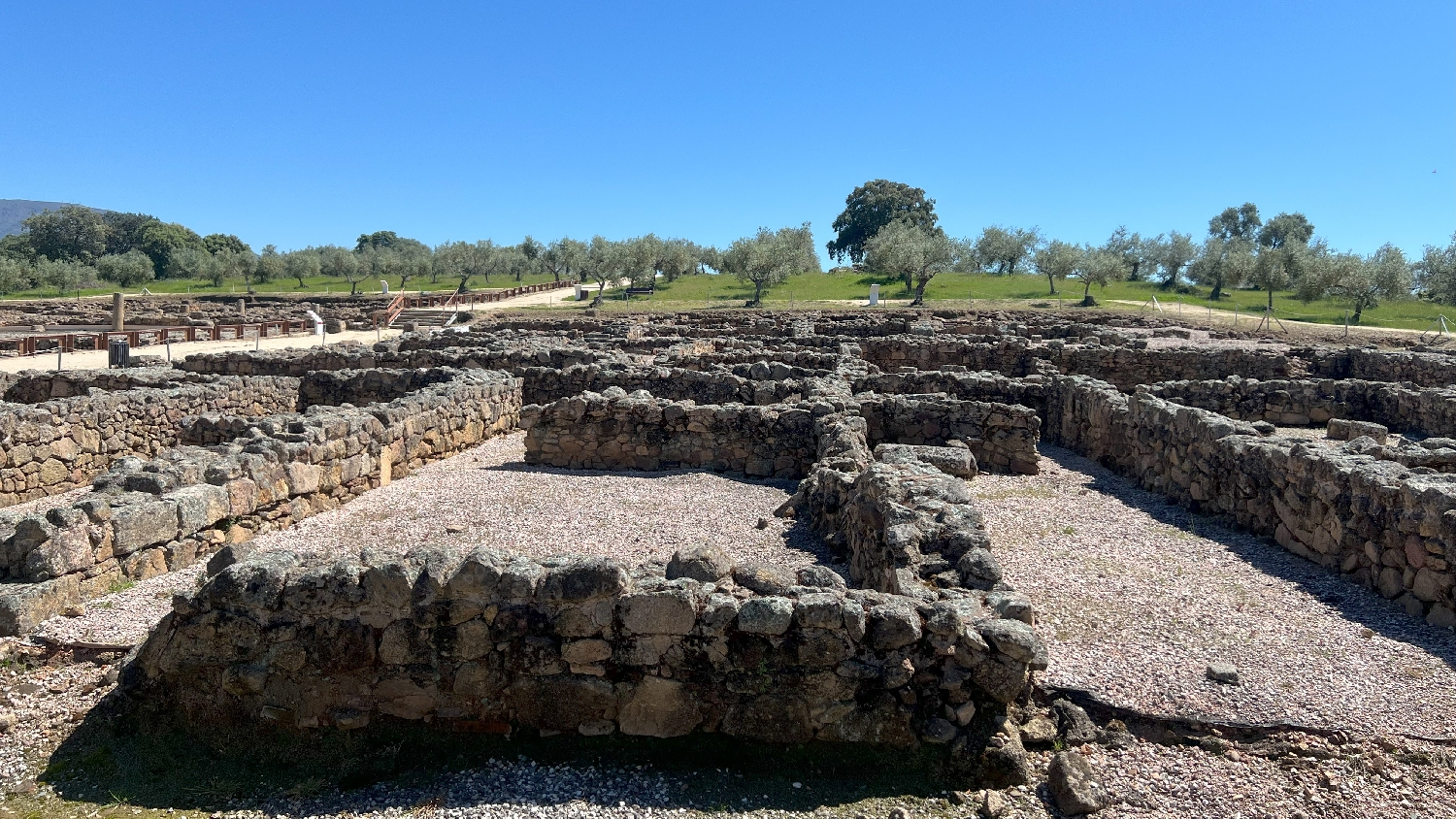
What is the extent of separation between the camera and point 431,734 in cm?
554

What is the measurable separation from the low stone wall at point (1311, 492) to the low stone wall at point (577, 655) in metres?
4.80

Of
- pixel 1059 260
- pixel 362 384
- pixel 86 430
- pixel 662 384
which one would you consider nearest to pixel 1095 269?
pixel 1059 260

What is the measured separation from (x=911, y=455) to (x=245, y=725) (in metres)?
8.14

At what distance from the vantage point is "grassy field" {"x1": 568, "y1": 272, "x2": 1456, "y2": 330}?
51031mm

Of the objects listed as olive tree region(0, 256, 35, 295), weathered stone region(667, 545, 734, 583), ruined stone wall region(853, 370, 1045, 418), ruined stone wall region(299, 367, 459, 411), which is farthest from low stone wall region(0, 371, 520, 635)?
olive tree region(0, 256, 35, 295)

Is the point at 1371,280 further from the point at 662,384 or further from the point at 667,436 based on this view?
the point at 667,436

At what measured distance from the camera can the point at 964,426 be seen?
47.1 feet

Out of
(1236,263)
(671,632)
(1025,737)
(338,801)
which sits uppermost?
(1236,263)

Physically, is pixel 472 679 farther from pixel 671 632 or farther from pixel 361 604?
pixel 671 632

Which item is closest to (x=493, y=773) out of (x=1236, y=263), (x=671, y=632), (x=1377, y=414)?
(x=671, y=632)

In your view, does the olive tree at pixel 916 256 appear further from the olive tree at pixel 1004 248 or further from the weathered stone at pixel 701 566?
the weathered stone at pixel 701 566

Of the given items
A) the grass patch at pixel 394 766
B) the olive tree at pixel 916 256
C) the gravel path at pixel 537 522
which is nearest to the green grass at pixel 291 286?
the olive tree at pixel 916 256

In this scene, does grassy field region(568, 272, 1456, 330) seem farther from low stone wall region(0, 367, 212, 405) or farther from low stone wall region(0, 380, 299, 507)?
low stone wall region(0, 380, 299, 507)

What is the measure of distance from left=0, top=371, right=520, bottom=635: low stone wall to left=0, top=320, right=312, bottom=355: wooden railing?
686 inches
